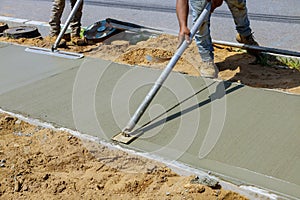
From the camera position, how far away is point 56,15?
5453 mm

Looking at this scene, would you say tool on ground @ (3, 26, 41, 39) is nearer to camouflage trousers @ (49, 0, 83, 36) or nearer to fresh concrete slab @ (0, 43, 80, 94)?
camouflage trousers @ (49, 0, 83, 36)

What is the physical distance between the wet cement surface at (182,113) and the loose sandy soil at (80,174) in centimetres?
12

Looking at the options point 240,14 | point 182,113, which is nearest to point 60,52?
point 240,14

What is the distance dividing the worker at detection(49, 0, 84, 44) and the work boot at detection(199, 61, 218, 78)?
6.48 ft

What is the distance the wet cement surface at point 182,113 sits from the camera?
2.57m

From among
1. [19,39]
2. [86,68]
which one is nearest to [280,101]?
[86,68]

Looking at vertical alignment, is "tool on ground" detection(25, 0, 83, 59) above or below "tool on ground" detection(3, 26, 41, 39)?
above

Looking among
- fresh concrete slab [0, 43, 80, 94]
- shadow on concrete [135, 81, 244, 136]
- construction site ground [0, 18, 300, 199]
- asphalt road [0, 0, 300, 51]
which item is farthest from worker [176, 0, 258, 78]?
fresh concrete slab [0, 43, 80, 94]

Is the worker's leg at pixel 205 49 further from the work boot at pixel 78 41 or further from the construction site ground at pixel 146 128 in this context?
the work boot at pixel 78 41

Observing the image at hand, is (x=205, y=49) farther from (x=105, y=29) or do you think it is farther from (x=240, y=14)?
(x=105, y=29)

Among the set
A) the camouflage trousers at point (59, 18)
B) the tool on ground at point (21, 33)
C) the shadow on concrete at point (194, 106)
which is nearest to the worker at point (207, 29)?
the shadow on concrete at point (194, 106)

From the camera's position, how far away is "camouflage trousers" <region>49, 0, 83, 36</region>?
541 centimetres

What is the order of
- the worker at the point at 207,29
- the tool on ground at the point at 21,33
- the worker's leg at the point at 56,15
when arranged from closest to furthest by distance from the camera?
the worker at the point at 207,29
the worker's leg at the point at 56,15
the tool on ground at the point at 21,33

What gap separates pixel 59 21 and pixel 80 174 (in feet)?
11.0
